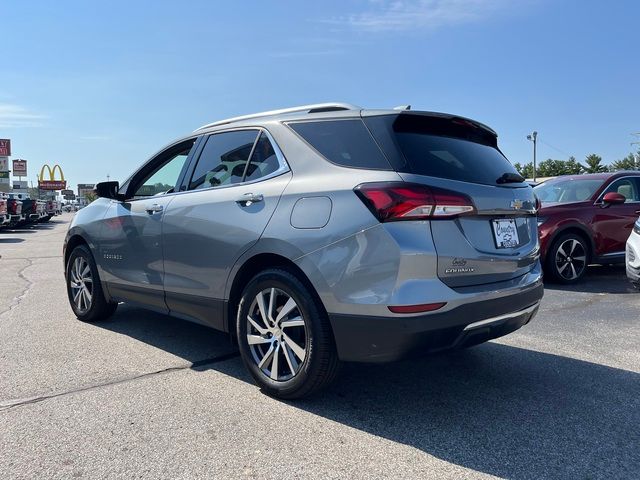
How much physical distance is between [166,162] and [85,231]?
135cm

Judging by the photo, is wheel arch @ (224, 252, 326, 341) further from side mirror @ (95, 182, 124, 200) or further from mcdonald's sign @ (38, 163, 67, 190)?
A: mcdonald's sign @ (38, 163, 67, 190)

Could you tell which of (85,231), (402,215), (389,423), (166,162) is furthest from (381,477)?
(85,231)

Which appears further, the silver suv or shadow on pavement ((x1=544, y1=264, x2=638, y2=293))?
shadow on pavement ((x1=544, y1=264, x2=638, y2=293))

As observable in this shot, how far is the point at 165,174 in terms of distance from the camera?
4.68m

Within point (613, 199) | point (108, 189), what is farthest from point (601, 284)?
point (108, 189)

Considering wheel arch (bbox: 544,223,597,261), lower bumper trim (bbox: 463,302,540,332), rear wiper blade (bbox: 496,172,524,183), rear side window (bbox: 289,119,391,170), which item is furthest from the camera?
wheel arch (bbox: 544,223,597,261)

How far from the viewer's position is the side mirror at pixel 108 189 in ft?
16.5

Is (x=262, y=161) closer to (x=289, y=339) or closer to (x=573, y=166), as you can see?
(x=289, y=339)

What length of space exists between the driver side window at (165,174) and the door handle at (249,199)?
3.58 feet

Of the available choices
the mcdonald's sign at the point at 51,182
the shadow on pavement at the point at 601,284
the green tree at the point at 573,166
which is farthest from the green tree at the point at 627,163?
the mcdonald's sign at the point at 51,182

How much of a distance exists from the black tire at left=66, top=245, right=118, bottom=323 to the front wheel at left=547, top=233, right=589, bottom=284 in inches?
239

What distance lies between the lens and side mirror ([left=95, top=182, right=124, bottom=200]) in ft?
16.5

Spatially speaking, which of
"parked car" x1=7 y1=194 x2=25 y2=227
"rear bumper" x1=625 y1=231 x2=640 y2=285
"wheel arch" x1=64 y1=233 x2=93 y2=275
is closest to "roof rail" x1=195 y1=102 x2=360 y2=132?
"wheel arch" x1=64 y1=233 x2=93 y2=275

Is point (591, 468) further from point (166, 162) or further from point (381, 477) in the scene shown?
point (166, 162)
